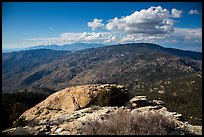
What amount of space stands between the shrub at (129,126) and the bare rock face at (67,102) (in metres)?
7.51

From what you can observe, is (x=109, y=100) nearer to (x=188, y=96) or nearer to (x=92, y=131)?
(x=92, y=131)

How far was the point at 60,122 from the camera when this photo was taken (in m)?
10.6

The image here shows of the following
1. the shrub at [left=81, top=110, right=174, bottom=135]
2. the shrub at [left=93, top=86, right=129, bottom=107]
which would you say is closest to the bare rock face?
the shrub at [left=93, top=86, right=129, bottom=107]

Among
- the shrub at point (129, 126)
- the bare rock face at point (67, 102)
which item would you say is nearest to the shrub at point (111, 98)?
the bare rock face at point (67, 102)

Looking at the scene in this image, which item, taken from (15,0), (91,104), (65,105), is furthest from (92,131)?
(65,105)

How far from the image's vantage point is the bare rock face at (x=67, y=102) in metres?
15.6

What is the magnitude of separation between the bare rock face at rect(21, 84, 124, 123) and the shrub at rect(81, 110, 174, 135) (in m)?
7.51

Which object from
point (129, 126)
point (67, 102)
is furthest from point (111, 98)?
point (129, 126)

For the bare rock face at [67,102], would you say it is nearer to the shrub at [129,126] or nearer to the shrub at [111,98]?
the shrub at [111,98]

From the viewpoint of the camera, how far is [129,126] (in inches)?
294

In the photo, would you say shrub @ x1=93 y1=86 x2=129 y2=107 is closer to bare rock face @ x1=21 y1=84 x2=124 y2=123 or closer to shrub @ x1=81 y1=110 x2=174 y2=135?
bare rock face @ x1=21 y1=84 x2=124 y2=123

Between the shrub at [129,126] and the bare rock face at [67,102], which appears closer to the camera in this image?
the shrub at [129,126]

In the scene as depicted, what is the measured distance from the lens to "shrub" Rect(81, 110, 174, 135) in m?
7.45

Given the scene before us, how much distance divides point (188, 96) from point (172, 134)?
178627 mm
